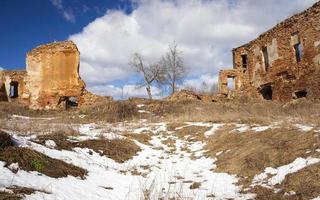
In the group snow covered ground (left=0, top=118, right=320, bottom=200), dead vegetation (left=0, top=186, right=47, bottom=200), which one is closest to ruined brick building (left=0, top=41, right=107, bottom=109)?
snow covered ground (left=0, top=118, right=320, bottom=200)

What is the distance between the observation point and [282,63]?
24.5 meters

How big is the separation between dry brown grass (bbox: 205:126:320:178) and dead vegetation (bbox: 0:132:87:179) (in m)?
3.34

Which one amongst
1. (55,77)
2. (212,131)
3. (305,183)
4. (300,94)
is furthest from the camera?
(55,77)

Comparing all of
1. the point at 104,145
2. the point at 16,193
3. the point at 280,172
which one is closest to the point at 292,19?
the point at 104,145

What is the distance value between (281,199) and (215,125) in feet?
24.0

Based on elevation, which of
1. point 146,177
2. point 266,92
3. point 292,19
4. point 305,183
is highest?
point 292,19

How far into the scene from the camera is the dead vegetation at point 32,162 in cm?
539

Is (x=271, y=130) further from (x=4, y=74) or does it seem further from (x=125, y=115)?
(x=4, y=74)

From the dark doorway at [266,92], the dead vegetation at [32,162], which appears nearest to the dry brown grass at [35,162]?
the dead vegetation at [32,162]

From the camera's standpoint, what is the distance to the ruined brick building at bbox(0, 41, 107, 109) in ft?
85.0

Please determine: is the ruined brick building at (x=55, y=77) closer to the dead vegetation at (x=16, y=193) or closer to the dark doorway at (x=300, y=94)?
the dark doorway at (x=300, y=94)

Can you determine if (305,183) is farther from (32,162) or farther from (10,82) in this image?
(10,82)

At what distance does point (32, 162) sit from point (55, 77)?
2143cm

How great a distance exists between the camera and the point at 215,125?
41.0 feet
